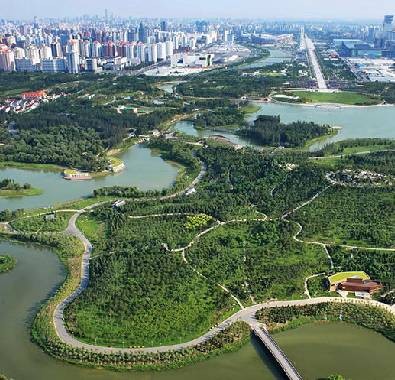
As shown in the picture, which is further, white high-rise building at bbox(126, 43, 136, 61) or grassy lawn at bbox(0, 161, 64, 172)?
white high-rise building at bbox(126, 43, 136, 61)

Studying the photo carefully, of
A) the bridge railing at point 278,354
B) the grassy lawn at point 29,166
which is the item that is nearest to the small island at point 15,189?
the grassy lawn at point 29,166

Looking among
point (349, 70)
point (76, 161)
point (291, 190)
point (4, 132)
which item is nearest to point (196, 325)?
point (291, 190)

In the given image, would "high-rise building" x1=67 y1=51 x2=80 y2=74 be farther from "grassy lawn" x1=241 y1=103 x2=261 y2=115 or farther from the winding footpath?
the winding footpath

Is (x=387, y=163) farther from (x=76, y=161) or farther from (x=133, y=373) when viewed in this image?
(x=133, y=373)

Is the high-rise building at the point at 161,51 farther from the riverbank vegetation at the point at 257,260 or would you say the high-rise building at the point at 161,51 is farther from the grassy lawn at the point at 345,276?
the grassy lawn at the point at 345,276

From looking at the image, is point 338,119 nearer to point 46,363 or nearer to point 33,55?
point 46,363

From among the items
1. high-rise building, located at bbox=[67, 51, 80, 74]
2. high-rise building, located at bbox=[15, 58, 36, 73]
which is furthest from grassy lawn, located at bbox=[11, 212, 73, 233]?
high-rise building, located at bbox=[15, 58, 36, 73]

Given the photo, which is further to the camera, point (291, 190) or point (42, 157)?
point (42, 157)
